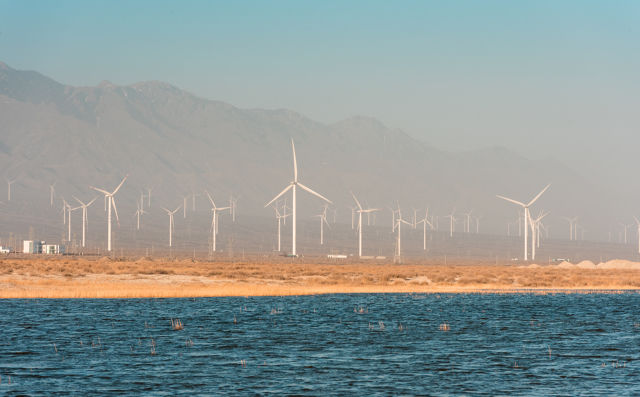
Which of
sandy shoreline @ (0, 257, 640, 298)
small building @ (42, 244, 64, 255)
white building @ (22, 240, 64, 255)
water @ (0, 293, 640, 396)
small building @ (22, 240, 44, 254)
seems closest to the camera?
water @ (0, 293, 640, 396)

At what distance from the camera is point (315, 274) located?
96375 millimetres

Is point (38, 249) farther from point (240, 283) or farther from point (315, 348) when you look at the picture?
point (315, 348)

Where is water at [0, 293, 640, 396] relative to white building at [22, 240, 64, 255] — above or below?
below

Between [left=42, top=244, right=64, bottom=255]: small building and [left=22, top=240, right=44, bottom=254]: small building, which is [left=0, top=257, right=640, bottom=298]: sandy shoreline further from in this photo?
[left=42, top=244, right=64, bottom=255]: small building

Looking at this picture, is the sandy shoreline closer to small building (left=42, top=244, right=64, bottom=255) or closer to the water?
the water

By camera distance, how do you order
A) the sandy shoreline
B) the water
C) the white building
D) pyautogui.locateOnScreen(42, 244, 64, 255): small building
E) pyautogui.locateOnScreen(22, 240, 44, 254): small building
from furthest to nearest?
pyautogui.locateOnScreen(42, 244, 64, 255): small building → the white building → pyautogui.locateOnScreen(22, 240, 44, 254): small building → the sandy shoreline → the water

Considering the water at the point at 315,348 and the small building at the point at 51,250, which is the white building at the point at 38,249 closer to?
the small building at the point at 51,250

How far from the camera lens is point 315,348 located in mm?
37844

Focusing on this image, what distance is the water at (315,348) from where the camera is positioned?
2945 centimetres

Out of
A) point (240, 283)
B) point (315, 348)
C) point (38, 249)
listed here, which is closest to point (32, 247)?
point (38, 249)

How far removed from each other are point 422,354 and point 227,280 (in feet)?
157

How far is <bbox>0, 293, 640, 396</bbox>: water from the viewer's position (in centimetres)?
2945

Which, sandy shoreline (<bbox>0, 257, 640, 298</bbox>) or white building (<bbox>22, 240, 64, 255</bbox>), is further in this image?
white building (<bbox>22, 240, 64, 255</bbox>)

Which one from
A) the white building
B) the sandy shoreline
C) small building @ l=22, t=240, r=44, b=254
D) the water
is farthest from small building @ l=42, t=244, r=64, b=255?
the water
